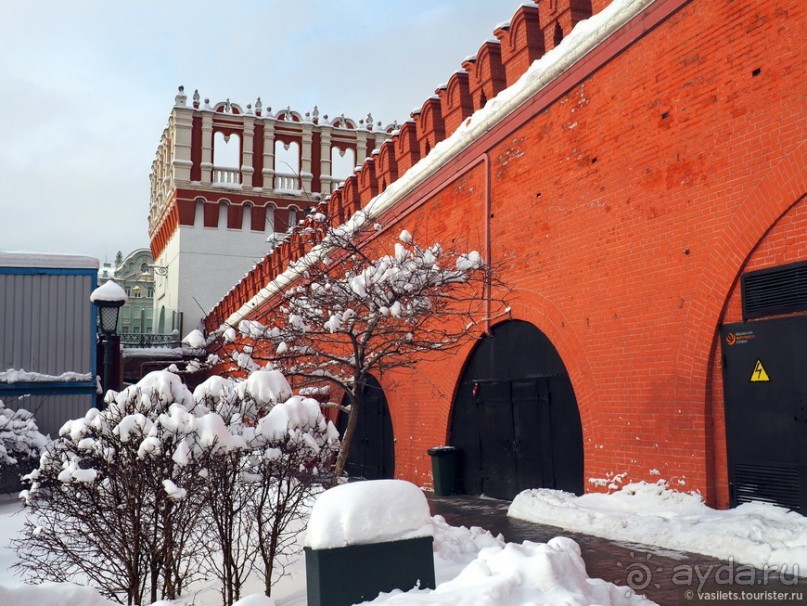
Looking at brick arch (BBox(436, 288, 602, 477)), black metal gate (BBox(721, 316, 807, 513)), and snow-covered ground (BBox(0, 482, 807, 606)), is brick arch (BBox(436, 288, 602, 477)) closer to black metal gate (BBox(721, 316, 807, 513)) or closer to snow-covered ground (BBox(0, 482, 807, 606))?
snow-covered ground (BBox(0, 482, 807, 606))

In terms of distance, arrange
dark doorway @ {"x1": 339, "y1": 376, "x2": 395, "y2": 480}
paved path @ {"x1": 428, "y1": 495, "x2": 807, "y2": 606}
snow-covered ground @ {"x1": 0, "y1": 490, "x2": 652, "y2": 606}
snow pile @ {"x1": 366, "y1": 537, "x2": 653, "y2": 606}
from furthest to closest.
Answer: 1. dark doorway @ {"x1": 339, "y1": 376, "x2": 395, "y2": 480}
2. paved path @ {"x1": 428, "y1": 495, "x2": 807, "y2": 606}
3. snow pile @ {"x1": 366, "y1": 537, "x2": 653, "y2": 606}
4. snow-covered ground @ {"x1": 0, "y1": 490, "x2": 652, "y2": 606}

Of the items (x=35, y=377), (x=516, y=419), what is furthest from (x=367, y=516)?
(x=35, y=377)

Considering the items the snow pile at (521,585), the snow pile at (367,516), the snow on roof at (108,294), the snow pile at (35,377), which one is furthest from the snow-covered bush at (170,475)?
the snow pile at (35,377)

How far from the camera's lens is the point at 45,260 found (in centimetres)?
1666

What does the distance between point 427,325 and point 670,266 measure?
5.65 meters

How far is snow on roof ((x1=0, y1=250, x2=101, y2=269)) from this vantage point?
1638 cm

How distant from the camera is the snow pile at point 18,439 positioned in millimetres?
13242

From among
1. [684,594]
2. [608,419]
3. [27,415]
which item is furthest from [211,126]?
[684,594]

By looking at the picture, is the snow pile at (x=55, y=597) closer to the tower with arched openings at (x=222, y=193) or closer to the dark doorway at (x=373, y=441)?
the dark doorway at (x=373, y=441)

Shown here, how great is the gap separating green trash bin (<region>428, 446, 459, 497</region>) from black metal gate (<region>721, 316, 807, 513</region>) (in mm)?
5961

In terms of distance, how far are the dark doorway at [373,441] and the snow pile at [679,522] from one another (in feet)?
21.7

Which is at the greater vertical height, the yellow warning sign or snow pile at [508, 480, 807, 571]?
the yellow warning sign
